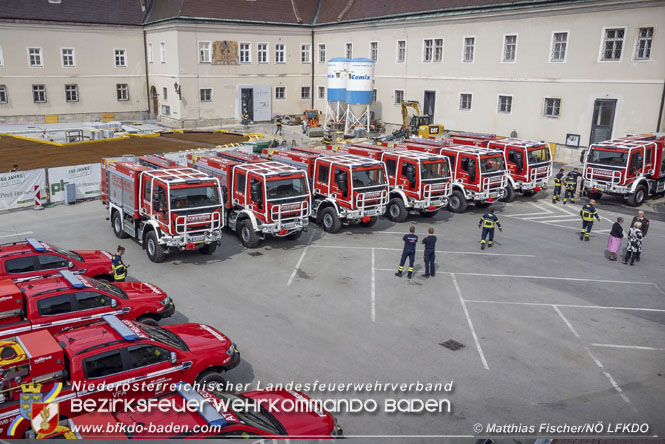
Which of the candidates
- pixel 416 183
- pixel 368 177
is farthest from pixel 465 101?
pixel 368 177

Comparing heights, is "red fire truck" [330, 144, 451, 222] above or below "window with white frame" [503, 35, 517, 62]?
below

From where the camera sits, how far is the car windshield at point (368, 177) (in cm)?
1961

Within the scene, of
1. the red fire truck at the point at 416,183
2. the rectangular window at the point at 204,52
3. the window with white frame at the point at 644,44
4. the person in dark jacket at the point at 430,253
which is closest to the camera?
the person in dark jacket at the point at 430,253

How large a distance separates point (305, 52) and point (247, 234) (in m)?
36.7

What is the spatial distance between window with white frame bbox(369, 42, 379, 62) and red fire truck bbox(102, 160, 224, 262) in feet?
102

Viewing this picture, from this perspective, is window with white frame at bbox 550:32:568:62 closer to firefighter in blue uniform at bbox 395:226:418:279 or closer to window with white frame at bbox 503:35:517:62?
window with white frame at bbox 503:35:517:62

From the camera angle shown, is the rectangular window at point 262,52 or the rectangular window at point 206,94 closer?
the rectangular window at point 206,94

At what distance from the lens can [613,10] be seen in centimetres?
3088

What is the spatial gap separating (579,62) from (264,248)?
24633mm

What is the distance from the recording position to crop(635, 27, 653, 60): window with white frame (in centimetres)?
2983

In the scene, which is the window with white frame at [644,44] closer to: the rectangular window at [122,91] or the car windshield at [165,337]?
the car windshield at [165,337]

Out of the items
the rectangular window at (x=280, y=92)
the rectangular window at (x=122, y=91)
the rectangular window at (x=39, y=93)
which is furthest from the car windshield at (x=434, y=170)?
the rectangular window at (x=39, y=93)

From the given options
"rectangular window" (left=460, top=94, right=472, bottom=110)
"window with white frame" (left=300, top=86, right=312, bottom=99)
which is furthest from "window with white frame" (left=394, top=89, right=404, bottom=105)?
"window with white frame" (left=300, top=86, right=312, bottom=99)

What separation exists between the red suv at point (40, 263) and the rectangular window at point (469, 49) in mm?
31770
